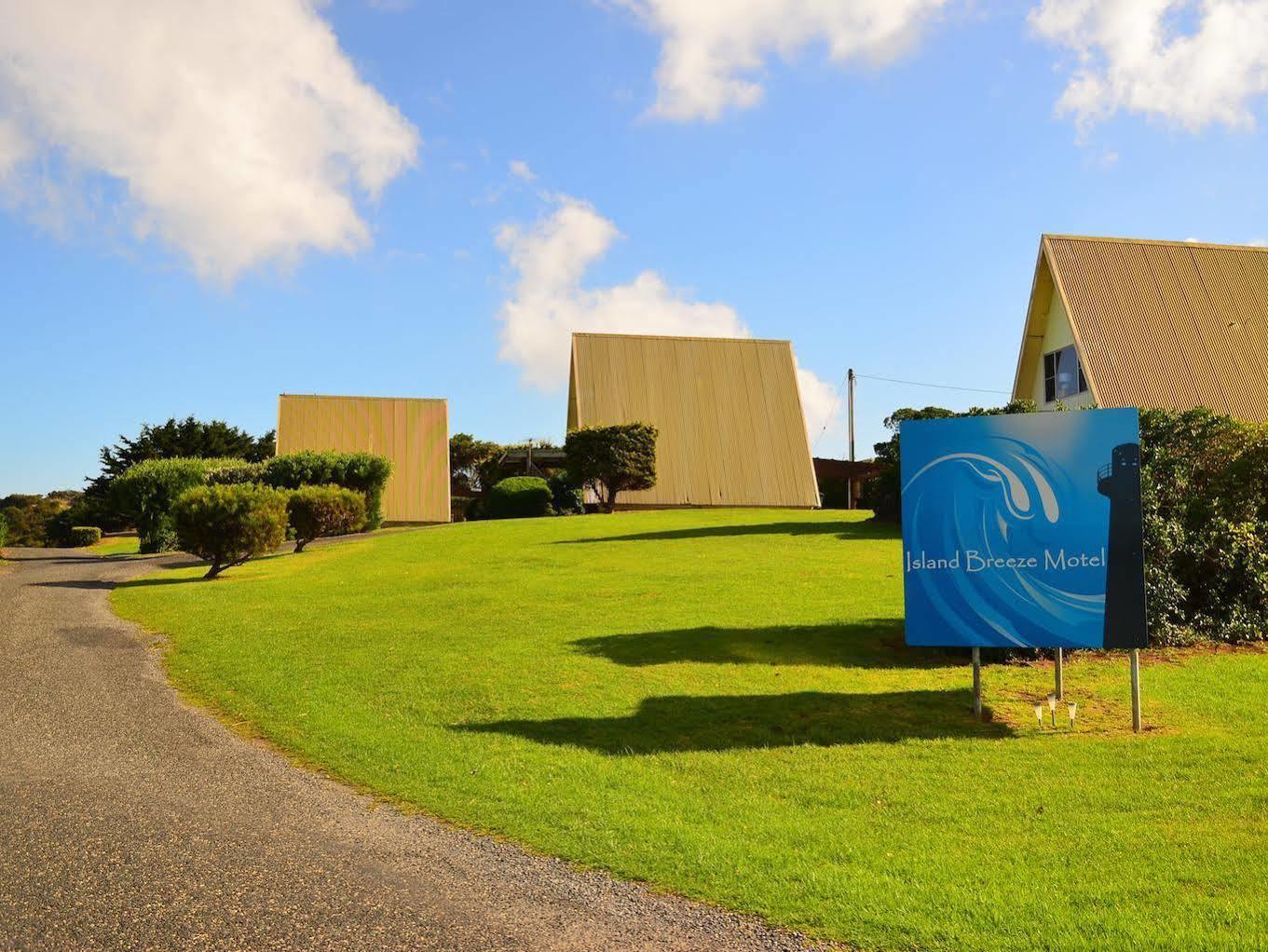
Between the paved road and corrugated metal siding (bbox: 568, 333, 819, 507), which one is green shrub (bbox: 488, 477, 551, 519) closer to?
corrugated metal siding (bbox: 568, 333, 819, 507)

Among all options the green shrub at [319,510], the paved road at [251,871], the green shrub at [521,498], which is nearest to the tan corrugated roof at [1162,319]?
the green shrub at [521,498]

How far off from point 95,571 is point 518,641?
1620 centimetres

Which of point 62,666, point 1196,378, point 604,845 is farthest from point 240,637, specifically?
point 1196,378

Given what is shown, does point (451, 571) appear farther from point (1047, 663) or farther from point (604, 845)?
point (604, 845)

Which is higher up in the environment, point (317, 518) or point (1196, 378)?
point (1196, 378)

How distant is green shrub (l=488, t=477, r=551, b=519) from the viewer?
36844 millimetres

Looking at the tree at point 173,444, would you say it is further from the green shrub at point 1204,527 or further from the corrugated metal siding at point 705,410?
the green shrub at point 1204,527

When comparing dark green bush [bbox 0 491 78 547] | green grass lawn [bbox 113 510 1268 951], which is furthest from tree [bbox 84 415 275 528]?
green grass lawn [bbox 113 510 1268 951]

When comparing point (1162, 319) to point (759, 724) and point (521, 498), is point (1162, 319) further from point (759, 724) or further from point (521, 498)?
point (759, 724)

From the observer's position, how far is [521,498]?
3684 cm

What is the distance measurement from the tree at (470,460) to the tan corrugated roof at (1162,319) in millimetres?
23535

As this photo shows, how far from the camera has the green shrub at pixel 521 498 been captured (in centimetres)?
3684

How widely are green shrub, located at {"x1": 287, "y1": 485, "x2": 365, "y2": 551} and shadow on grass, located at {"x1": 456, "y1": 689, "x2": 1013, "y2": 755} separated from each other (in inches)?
684

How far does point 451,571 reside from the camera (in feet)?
64.5
